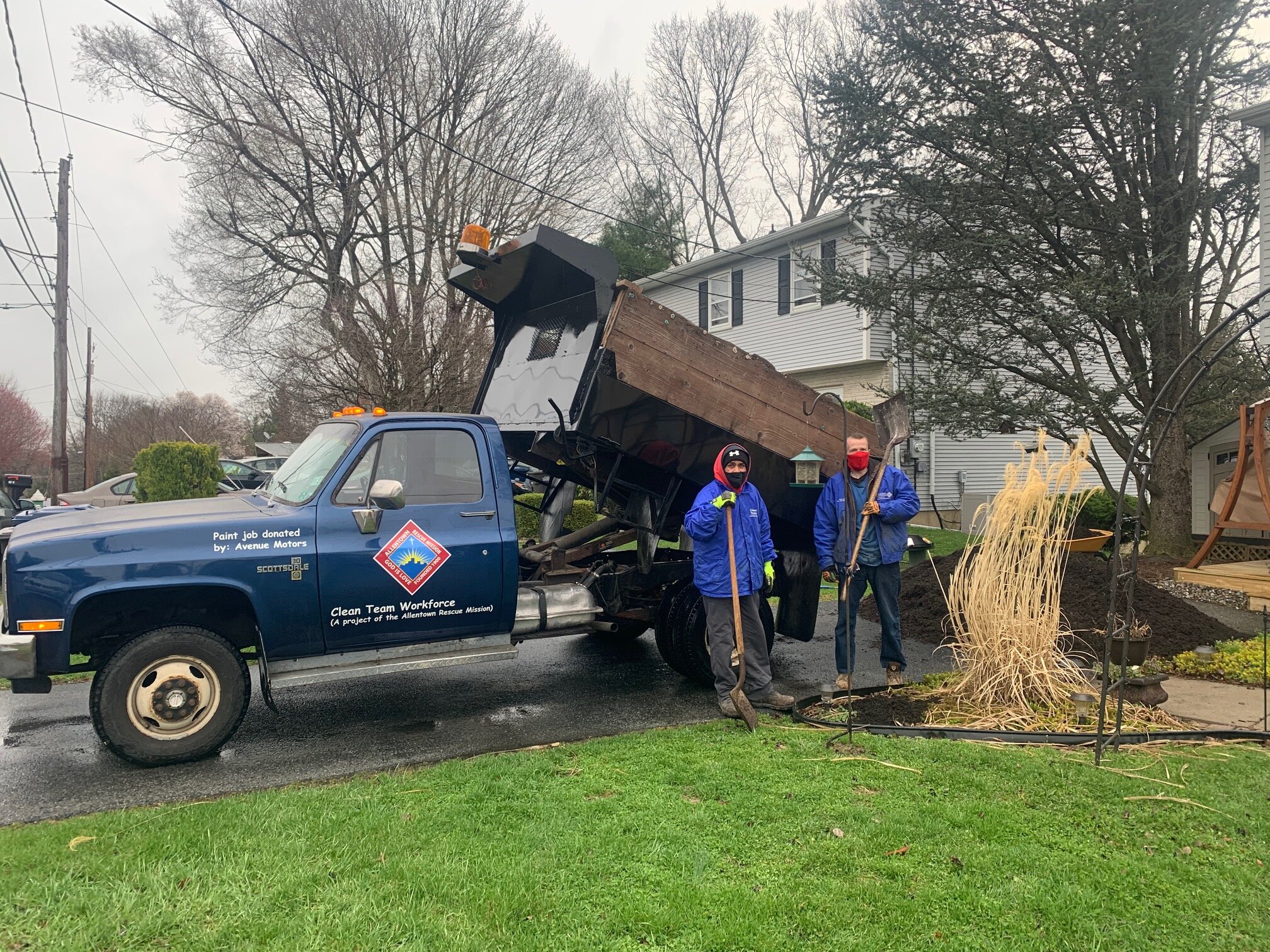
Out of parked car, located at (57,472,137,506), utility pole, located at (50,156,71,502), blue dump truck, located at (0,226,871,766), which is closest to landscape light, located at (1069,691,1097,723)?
blue dump truck, located at (0,226,871,766)

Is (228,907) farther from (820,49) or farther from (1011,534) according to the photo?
(820,49)

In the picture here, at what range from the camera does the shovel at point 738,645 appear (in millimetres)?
5316

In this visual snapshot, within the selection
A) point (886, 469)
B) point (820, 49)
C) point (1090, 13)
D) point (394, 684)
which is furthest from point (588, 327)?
point (820, 49)

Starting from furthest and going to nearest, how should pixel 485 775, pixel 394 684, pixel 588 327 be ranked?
pixel 394 684 → pixel 588 327 → pixel 485 775

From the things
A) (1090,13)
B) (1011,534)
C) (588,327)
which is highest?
(1090,13)

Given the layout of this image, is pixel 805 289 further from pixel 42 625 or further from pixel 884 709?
pixel 42 625

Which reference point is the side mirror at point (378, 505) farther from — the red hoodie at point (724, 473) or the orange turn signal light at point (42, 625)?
the red hoodie at point (724, 473)

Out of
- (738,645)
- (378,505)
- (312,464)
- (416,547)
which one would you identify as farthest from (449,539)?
(738,645)

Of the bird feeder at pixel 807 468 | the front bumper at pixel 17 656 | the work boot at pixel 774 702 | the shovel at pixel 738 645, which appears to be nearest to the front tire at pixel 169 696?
the front bumper at pixel 17 656

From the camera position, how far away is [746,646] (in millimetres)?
5719

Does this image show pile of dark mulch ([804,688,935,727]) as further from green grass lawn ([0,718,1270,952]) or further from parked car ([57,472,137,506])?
parked car ([57,472,137,506])

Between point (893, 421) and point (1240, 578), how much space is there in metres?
4.11

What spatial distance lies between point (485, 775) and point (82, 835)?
1797 millimetres

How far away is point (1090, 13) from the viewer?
9961mm
